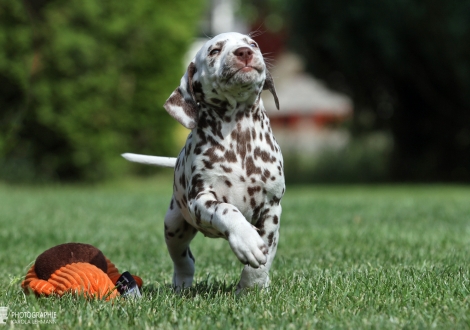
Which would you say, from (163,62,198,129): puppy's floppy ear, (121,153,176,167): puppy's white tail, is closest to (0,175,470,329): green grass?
(121,153,176,167): puppy's white tail

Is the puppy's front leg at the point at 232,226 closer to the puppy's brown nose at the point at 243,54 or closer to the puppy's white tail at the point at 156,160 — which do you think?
the puppy's brown nose at the point at 243,54

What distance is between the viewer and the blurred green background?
46.9 feet

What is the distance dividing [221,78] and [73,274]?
4.16 feet

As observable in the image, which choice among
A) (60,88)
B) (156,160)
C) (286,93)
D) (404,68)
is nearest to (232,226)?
(156,160)

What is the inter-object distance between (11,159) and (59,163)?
3.27ft

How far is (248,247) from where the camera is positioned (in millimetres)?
3125

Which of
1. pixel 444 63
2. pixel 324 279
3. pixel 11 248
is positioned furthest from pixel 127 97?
pixel 324 279

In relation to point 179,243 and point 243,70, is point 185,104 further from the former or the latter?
point 179,243

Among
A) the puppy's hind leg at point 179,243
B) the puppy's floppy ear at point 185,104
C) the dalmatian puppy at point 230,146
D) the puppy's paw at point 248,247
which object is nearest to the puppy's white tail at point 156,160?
the puppy's hind leg at point 179,243

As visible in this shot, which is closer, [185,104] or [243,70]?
[243,70]

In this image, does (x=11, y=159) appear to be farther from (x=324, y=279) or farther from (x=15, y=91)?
(x=324, y=279)

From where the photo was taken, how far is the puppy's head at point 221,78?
3.48 m

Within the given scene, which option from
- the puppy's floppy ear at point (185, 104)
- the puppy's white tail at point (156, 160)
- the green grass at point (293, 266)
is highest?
the puppy's floppy ear at point (185, 104)

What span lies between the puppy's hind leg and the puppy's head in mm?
625
